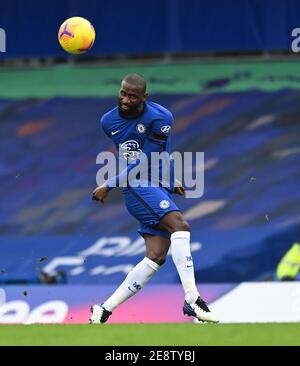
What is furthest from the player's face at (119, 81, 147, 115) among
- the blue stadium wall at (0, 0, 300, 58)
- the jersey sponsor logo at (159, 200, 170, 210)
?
the blue stadium wall at (0, 0, 300, 58)

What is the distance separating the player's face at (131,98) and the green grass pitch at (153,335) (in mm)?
1858

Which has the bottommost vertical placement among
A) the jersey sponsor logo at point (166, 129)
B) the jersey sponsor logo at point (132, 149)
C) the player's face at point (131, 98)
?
the jersey sponsor logo at point (132, 149)

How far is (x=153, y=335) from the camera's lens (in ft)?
26.6

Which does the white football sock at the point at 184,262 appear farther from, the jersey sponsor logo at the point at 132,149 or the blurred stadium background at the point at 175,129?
the blurred stadium background at the point at 175,129

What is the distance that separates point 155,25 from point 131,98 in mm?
8833

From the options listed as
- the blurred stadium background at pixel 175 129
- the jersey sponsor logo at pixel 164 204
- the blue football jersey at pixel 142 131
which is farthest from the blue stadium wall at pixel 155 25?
the jersey sponsor logo at pixel 164 204

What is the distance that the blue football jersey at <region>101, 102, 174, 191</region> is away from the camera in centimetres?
973

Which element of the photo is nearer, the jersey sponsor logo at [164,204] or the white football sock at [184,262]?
the white football sock at [184,262]

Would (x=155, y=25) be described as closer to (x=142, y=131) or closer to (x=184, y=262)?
(x=142, y=131)

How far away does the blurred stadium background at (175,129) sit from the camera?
1734cm

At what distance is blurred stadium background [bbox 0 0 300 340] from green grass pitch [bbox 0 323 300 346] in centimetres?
812
